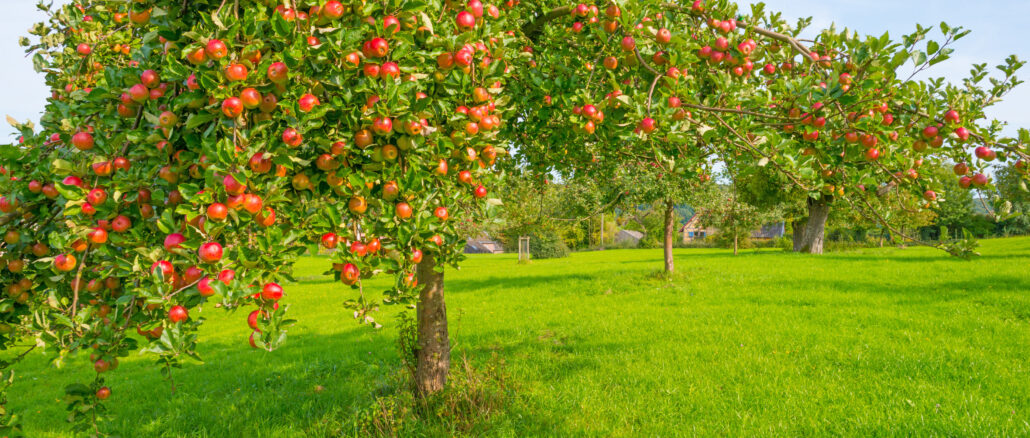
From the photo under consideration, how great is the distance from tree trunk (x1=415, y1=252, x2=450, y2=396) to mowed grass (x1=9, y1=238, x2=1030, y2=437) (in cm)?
51

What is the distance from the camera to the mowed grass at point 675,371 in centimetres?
523

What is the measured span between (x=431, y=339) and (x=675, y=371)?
3654 mm

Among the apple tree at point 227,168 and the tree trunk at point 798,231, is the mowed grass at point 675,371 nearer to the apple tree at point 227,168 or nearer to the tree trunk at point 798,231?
the apple tree at point 227,168

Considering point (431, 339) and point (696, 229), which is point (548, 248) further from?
point (431, 339)

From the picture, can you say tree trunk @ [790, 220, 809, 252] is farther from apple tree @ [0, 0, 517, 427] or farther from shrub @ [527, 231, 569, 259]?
apple tree @ [0, 0, 517, 427]

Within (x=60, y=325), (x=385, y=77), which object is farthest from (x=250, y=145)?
(x=60, y=325)

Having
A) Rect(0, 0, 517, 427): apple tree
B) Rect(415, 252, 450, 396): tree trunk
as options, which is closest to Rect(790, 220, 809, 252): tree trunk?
Rect(415, 252, 450, 396): tree trunk

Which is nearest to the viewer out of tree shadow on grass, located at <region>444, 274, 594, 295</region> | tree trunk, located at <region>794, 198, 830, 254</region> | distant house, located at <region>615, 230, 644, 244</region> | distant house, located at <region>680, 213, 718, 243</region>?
tree shadow on grass, located at <region>444, 274, 594, 295</region>

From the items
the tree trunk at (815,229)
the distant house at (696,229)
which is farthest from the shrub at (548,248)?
the tree trunk at (815,229)

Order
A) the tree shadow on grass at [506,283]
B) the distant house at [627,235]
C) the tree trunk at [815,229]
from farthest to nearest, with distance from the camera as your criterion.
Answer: the distant house at [627,235]
the tree trunk at [815,229]
the tree shadow on grass at [506,283]

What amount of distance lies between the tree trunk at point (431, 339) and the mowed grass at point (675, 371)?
1.68ft

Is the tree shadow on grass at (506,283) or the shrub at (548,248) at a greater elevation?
the shrub at (548,248)

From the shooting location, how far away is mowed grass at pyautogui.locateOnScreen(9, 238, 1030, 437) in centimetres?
523

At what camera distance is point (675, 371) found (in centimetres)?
685
